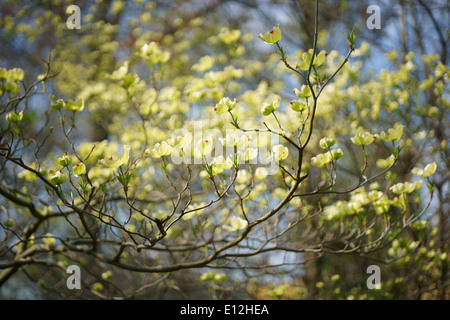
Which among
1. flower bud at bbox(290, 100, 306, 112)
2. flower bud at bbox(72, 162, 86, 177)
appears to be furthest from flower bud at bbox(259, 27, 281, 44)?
flower bud at bbox(72, 162, 86, 177)

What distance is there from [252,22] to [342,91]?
2.45 metres

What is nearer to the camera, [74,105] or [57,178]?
[57,178]

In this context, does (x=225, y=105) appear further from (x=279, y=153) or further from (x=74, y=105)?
(x=74, y=105)

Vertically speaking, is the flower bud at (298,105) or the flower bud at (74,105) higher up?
the flower bud at (74,105)

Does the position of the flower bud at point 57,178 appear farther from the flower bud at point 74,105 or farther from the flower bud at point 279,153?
the flower bud at point 279,153

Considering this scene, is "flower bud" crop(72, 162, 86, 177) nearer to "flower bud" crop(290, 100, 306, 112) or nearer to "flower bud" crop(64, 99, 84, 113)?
"flower bud" crop(64, 99, 84, 113)

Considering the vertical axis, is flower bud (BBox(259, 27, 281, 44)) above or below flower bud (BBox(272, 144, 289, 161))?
above

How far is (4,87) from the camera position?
63.4 inches

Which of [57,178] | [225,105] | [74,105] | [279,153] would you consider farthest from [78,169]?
[279,153]

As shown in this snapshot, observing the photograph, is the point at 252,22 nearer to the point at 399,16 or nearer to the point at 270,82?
the point at 270,82

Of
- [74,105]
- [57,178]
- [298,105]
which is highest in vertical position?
[74,105]

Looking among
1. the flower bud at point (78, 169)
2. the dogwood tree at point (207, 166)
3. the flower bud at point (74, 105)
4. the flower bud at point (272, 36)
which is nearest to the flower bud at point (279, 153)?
the dogwood tree at point (207, 166)

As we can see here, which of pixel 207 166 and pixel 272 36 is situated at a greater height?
pixel 272 36
